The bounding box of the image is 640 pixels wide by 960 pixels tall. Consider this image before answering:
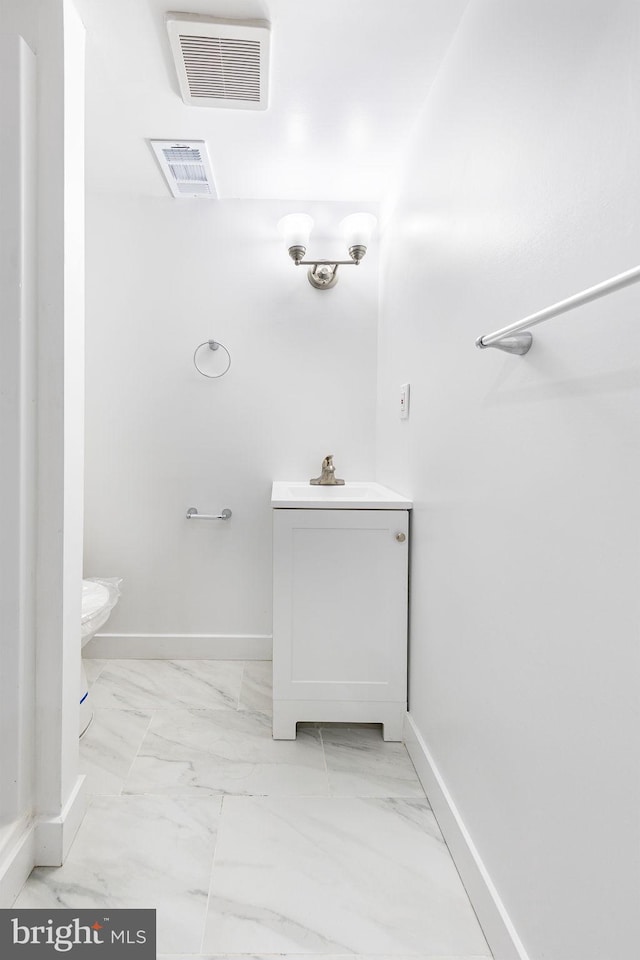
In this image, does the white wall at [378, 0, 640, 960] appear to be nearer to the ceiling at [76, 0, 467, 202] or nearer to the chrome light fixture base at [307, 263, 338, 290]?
the ceiling at [76, 0, 467, 202]

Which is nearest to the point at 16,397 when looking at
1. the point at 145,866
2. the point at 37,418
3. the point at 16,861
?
the point at 37,418

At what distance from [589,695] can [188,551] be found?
1969 mm

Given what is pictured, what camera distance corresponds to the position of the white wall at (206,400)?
234 centimetres

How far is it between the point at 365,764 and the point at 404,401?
123 cm

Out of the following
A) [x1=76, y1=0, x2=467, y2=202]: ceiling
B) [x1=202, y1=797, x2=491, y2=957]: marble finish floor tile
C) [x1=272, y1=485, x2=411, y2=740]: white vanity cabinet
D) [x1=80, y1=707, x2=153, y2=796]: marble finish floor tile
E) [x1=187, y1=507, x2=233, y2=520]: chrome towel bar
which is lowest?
[x1=202, y1=797, x2=491, y2=957]: marble finish floor tile

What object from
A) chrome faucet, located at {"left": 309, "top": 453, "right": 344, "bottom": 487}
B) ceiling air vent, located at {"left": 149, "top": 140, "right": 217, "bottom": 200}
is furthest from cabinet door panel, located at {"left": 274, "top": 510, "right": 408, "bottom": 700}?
ceiling air vent, located at {"left": 149, "top": 140, "right": 217, "bottom": 200}

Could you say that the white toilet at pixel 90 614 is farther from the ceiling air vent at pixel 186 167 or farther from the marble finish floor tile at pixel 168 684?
the ceiling air vent at pixel 186 167

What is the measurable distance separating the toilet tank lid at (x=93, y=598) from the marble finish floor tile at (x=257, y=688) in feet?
2.15

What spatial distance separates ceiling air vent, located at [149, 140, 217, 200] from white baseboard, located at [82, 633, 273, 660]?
2.01 metres

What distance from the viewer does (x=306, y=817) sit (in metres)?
1.37

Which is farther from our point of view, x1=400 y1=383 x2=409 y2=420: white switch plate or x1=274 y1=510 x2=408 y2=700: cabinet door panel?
x1=400 y1=383 x2=409 y2=420: white switch plate

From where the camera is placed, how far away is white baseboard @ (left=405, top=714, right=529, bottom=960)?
95cm

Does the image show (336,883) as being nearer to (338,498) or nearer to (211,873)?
(211,873)

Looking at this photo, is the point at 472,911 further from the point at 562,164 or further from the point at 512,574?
the point at 562,164
